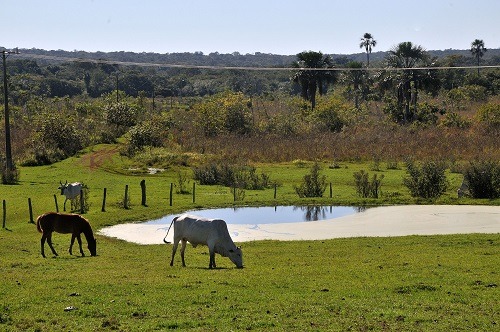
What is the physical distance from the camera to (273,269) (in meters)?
21.3

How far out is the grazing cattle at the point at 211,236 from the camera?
21781 mm

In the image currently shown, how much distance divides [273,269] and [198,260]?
3673mm

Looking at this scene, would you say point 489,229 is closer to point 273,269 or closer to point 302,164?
point 273,269

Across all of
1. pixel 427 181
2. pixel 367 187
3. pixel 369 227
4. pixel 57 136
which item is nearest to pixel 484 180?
pixel 427 181

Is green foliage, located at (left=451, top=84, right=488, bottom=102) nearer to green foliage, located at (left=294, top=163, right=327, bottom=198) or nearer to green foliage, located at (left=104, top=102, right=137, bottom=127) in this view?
green foliage, located at (left=104, top=102, right=137, bottom=127)

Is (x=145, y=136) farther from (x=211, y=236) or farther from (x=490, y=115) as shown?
(x=211, y=236)

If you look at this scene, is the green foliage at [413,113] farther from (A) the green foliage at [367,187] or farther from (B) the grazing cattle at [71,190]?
(B) the grazing cattle at [71,190]

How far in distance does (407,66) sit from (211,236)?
7012 centimetres

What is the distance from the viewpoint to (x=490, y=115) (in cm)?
7794

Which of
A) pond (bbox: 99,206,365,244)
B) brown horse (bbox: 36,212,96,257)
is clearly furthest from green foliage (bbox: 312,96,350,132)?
brown horse (bbox: 36,212,96,257)

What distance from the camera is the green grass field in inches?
566

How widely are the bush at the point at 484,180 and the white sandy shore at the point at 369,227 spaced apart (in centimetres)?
357

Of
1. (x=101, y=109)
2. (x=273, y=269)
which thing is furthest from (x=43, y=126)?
(x=273, y=269)

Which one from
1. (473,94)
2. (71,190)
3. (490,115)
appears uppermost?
(473,94)
